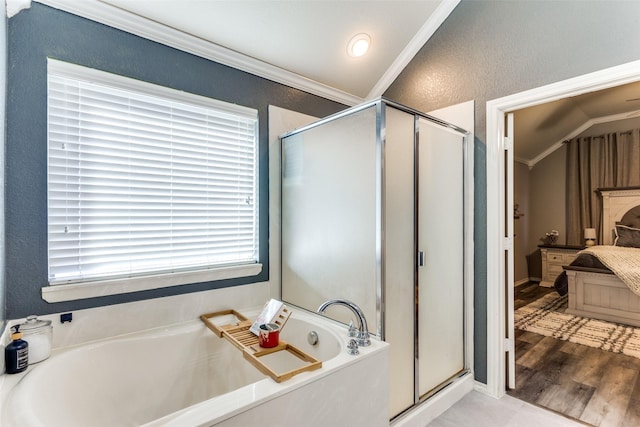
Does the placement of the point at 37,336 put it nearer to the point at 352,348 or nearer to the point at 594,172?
the point at 352,348

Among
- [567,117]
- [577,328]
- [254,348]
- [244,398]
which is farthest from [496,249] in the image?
[567,117]

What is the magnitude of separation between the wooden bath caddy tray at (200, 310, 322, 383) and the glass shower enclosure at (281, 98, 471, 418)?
409 millimetres

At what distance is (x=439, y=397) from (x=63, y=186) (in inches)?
98.1

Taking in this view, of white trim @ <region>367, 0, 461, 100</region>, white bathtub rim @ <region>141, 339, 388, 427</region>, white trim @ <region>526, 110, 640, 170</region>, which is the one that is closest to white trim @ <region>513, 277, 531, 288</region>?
white trim @ <region>526, 110, 640, 170</region>

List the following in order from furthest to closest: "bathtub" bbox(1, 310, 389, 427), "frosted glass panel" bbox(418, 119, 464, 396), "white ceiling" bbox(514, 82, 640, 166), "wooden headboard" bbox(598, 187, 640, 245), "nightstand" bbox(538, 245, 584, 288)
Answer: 1. "nightstand" bbox(538, 245, 584, 288)
2. "wooden headboard" bbox(598, 187, 640, 245)
3. "white ceiling" bbox(514, 82, 640, 166)
4. "frosted glass panel" bbox(418, 119, 464, 396)
5. "bathtub" bbox(1, 310, 389, 427)

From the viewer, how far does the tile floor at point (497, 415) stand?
1.91 meters

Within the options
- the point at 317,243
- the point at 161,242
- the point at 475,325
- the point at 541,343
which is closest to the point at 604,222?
the point at 541,343

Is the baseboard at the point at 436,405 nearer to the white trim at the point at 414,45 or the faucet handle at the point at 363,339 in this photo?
the faucet handle at the point at 363,339

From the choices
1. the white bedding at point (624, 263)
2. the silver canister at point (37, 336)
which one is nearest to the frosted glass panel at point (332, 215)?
the silver canister at point (37, 336)

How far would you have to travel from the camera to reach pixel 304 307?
2.18 meters

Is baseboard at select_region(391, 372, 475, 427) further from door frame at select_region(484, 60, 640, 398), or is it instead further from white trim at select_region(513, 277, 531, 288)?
white trim at select_region(513, 277, 531, 288)

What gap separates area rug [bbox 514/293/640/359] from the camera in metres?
3.02

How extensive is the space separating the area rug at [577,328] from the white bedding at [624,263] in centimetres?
49

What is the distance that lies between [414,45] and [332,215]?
65.3 inches
